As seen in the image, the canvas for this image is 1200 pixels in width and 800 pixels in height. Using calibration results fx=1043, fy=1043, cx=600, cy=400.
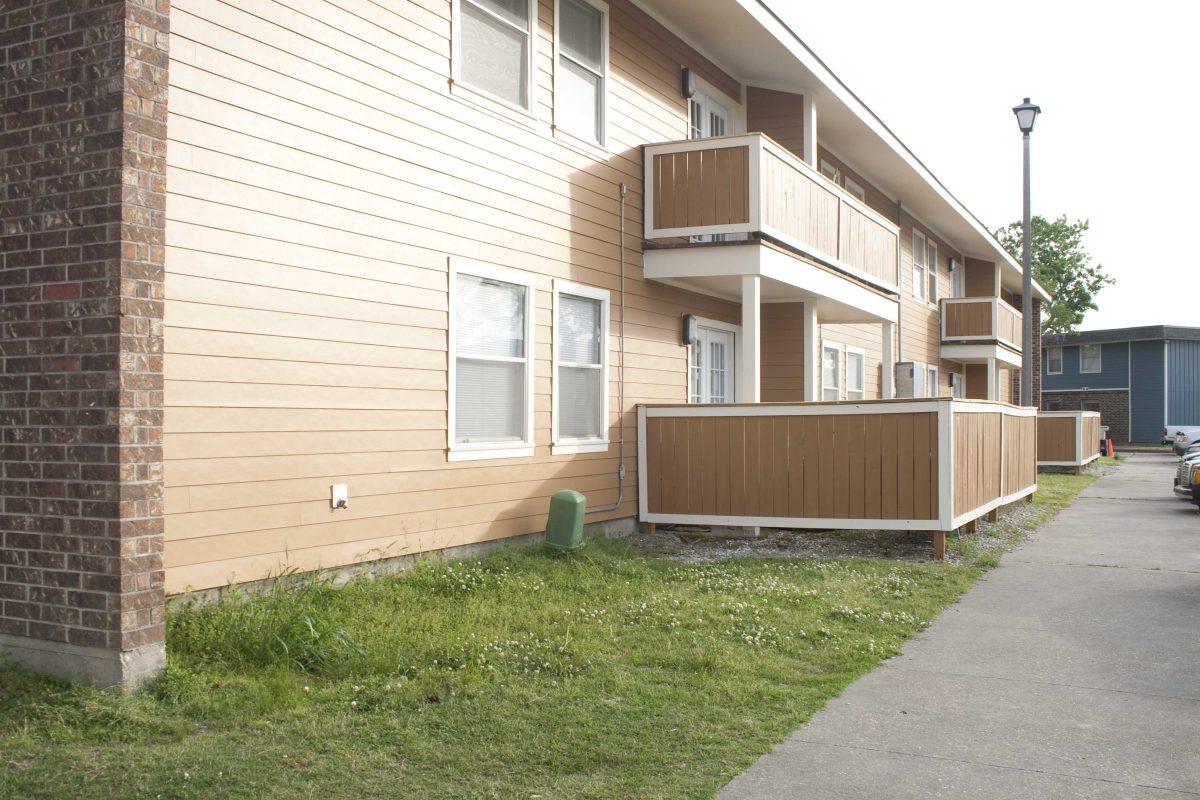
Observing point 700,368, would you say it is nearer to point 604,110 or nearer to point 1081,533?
point 604,110

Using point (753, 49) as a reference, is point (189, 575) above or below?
below

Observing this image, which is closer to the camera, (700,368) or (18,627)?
→ (18,627)

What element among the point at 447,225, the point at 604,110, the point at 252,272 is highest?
the point at 604,110

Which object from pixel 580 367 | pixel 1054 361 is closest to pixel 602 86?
pixel 580 367

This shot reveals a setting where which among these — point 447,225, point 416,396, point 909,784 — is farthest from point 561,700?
point 447,225

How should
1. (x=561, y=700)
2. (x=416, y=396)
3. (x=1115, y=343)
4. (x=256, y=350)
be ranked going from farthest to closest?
(x=1115, y=343), (x=416, y=396), (x=256, y=350), (x=561, y=700)

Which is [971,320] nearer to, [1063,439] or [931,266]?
[931,266]

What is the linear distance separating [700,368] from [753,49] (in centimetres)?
423

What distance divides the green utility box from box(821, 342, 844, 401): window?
978 cm

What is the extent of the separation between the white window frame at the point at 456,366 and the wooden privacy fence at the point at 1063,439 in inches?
824

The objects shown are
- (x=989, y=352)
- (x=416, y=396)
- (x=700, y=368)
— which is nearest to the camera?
(x=416, y=396)

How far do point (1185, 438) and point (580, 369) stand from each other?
3639 centimetres

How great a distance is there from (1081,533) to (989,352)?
45.3ft

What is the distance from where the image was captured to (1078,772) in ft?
14.1
